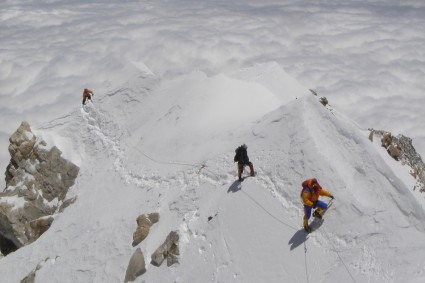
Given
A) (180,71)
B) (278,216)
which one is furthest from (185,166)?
(180,71)

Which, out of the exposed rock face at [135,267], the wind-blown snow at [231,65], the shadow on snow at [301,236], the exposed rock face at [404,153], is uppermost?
the shadow on snow at [301,236]

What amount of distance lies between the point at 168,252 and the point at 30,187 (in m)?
15.3

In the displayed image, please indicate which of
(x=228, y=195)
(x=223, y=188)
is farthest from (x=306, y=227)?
(x=223, y=188)

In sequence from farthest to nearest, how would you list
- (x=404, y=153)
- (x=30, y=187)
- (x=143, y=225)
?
(x=30, y=187) → (x=404, y=153) → (x=143, y=225)

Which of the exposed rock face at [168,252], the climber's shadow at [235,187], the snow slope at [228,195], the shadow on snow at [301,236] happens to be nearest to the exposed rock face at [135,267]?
the snow slope at [228,195]

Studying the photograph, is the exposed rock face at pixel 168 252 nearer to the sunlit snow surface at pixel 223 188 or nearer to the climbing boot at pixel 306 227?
the sunlit snow surface at pixel 223 188

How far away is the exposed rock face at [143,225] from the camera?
674 inches

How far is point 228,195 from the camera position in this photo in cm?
1567

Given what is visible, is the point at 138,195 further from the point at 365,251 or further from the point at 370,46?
the point at 370,46

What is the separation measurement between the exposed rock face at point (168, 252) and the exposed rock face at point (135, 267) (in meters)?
0.53

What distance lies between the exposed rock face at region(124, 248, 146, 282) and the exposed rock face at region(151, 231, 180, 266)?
0.53m

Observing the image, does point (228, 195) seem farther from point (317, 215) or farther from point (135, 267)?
point (135, 267)

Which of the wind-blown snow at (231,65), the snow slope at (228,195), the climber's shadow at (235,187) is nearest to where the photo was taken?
the snow slope at (228,195)

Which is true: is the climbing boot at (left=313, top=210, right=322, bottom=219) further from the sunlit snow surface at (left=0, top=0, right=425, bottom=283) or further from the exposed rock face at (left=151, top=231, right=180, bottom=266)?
the exposed rock face at (left=151, top=231, right=180, bottom=266)
